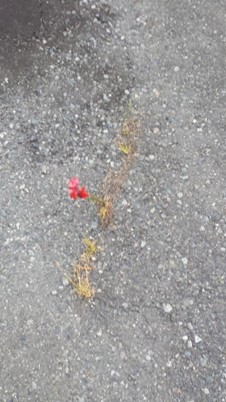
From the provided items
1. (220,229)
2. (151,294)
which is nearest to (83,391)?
(151,294)

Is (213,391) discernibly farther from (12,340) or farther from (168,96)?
(168,96)

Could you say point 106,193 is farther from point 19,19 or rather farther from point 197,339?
point 19,19

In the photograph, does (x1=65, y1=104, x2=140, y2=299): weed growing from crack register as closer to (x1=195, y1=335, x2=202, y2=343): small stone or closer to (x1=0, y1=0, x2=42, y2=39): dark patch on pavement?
(x1=195, y1=335, x2=202, y2=343): small stone

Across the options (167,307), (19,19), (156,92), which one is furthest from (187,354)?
(19,19)

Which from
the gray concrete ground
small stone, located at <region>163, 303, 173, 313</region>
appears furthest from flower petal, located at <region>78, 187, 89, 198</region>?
small stone, located at <region>163, 303, 173, 313</region>

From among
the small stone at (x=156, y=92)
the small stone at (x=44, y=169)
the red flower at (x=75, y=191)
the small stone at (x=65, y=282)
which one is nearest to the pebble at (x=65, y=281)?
the small stone at (x=65, y=282)

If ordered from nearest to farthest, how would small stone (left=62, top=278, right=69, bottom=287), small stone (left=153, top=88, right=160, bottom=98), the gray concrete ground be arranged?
1. the gray concrete ground
2. small stone (left=62, top=278, right=69, bottom=287)
3. small stone (left=153, top=88, right=160, bottom=98)

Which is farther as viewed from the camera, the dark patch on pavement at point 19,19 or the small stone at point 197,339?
the dark patch on pavement at point 19,19

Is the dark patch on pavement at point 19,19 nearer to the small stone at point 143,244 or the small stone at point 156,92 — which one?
the small stone at point 156,92

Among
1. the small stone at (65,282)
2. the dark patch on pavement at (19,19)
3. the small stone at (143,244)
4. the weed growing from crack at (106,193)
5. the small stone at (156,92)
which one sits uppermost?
the dark patch on pavement at (19,19)
